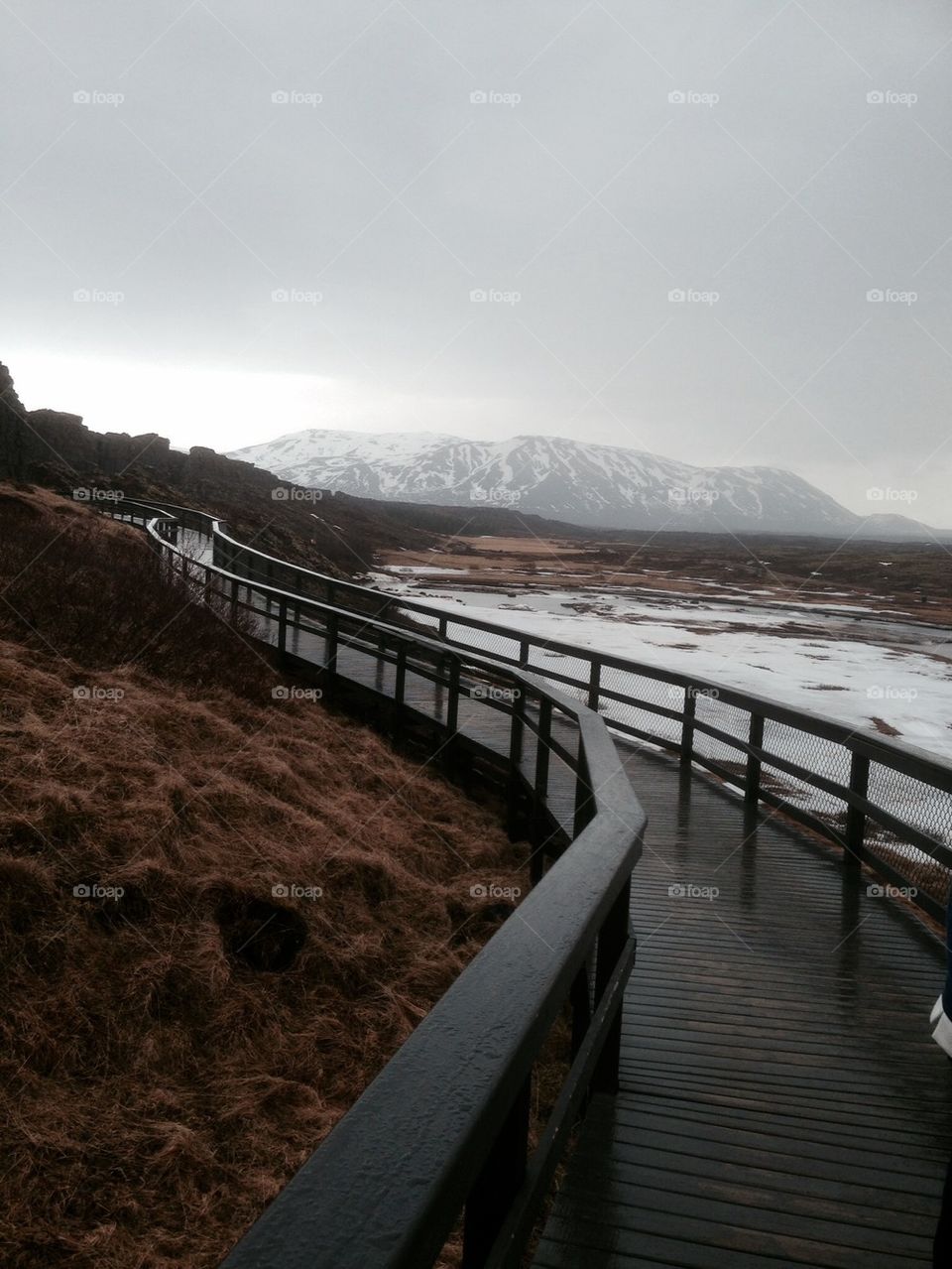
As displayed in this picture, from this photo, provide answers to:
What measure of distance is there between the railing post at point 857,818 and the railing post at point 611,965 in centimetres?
320

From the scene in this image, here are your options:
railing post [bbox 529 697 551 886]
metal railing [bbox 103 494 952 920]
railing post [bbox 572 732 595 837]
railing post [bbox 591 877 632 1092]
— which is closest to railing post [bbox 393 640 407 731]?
metal railing [bbox 103 494 952 920]

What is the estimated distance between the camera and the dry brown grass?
149 inches

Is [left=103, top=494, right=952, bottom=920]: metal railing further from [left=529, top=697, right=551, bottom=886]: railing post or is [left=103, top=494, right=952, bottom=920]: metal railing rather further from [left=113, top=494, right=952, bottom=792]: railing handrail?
[left=529, top=697, right=551, bottom=886]: railing post

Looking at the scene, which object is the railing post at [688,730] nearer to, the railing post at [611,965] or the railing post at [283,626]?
the railing post at [283,626]

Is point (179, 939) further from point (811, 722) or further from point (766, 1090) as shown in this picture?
point (811, 722)

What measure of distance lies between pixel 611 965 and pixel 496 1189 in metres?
1.26

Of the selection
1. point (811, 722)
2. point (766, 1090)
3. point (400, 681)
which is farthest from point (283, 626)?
point (766, 1090)

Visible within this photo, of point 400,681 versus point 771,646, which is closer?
point 400,681

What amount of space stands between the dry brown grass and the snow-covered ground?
21.1 ft

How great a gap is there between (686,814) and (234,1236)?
4.68 metres

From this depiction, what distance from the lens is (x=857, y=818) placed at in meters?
5.93

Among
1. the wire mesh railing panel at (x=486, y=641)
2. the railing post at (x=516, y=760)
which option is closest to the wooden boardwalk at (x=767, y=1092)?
the railing post at (x=516, y=760)

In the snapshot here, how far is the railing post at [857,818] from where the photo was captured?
569 centimetres

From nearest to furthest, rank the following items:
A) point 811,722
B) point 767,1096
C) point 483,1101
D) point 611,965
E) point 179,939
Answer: point 483,1101
point 611,965
point 767,1096
point 179,939
point 811,722
